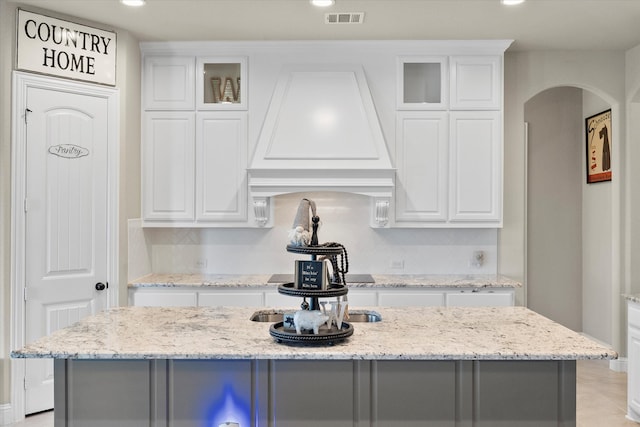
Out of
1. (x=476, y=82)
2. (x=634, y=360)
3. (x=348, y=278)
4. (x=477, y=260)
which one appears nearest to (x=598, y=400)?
(x=634, y=360)

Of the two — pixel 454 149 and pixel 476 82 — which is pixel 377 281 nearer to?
pixel 454 149

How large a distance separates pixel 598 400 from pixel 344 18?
137 inches

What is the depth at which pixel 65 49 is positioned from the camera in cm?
394

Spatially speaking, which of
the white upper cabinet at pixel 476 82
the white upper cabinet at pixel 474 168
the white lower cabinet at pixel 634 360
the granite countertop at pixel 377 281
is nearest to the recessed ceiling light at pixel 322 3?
the white upper cabinet at pixel 476 82

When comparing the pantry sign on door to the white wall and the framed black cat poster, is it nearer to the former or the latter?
the white wall

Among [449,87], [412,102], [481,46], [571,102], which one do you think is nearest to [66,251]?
[412,102]

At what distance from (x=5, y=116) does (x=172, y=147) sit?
4.18 feet

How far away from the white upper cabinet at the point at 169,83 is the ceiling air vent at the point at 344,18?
130 cm

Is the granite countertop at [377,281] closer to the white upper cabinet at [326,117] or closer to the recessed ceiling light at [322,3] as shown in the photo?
the white upper cabinet at [326,117]

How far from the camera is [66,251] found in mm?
3953

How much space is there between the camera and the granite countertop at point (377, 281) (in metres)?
4.25

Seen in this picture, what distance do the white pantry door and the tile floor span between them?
2.18 feet

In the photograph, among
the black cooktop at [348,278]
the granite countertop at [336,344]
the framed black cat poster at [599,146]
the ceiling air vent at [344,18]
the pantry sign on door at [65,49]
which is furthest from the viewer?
the framed black cat poster at [599,146]

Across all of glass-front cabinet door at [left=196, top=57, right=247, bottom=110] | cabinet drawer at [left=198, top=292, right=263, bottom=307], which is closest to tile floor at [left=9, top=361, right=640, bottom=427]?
cabinet drawer at [left=198, top=292, right=263, bottom=307]
